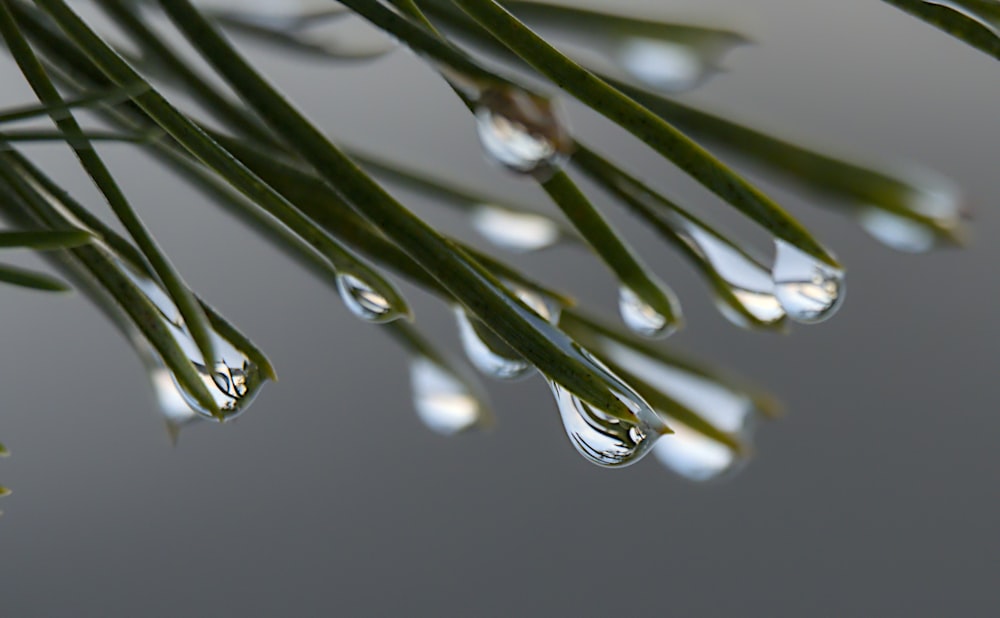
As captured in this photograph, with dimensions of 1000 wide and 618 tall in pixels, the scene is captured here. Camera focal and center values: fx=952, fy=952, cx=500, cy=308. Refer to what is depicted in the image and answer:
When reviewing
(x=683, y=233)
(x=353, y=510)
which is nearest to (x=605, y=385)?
(x=683, y=233)

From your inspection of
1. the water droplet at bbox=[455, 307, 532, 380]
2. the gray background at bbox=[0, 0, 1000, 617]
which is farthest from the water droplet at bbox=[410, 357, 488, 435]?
the gray background at bbox=[0, 0, 1000, 617]

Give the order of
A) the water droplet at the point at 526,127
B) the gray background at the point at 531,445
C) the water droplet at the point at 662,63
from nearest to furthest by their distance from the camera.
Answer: the water droplet at the point at 526,127, the water droplet at the point at 662,63, the gray background at the point at 531,445

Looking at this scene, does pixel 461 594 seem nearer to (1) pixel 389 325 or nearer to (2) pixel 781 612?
(2) pixel 781 612

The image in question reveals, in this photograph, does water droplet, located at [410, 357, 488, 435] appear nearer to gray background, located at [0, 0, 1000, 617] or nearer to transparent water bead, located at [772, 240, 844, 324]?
transparent water bead, located at [772, 240, 844, 324]

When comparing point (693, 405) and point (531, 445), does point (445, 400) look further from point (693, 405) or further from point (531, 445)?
point (531, 445)

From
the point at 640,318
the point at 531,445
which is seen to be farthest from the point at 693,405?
the point at 531,445

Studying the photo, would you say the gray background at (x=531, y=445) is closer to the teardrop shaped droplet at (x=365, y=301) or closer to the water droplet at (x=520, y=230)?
the water droplet at (x=520, y=230)

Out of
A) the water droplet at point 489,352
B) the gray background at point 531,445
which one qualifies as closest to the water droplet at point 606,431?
the water droplet at point 489,352
